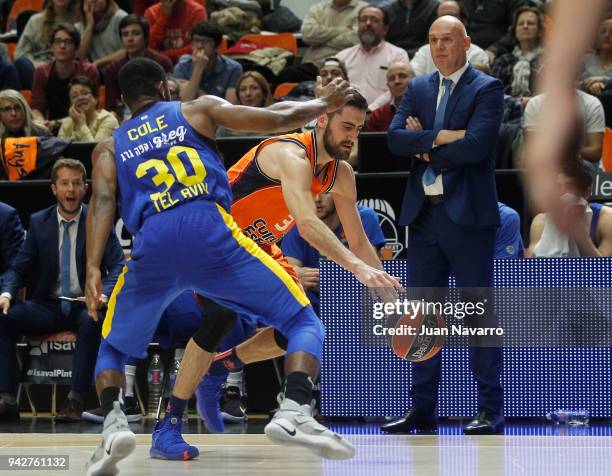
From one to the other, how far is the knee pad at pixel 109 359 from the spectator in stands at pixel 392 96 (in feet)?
15.6

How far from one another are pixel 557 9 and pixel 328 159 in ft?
15.1

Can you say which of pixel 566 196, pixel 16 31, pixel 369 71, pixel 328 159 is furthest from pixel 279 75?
pixel 566 196

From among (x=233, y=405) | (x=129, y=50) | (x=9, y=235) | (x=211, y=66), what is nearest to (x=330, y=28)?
(x=211, y=66)

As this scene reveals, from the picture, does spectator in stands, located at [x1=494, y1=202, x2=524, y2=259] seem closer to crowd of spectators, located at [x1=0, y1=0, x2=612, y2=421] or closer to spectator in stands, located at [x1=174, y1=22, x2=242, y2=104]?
crowd of spectators, located at [x1=0, y1=0, x2=612, y2=421]

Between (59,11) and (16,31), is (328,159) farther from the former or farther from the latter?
(16,31)

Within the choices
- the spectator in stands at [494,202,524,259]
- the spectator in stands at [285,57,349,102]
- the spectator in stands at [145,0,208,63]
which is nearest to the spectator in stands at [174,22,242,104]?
the spectator in stands at [285,57,349,102]

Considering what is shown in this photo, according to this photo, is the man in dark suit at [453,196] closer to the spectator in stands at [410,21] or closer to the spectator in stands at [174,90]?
the spectator in stands at [174,90]

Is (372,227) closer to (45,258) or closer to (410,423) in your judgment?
(410,423)

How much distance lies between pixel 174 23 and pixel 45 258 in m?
4.58

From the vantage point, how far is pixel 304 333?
4.14 meters

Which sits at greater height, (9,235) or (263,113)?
(263,113)

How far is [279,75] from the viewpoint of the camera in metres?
10.5

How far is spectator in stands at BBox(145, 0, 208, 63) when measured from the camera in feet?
36.9

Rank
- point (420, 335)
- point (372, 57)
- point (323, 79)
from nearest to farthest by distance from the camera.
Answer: point (420, 335)
point (323, 79)
point (372, 57)
